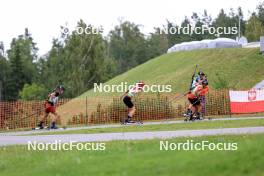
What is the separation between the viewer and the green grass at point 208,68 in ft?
138

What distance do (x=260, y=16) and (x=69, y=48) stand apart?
4245 cm

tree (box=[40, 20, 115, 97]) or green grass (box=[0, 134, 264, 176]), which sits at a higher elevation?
tree (box=[40, 20, 115, 97])

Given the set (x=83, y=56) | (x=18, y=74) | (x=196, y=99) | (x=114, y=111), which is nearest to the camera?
(x=196, y=99)

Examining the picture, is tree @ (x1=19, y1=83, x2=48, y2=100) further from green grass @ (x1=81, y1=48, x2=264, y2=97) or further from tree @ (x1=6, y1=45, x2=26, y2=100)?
green grass @ (x1=81, y1=48, x2=264, y2=97)

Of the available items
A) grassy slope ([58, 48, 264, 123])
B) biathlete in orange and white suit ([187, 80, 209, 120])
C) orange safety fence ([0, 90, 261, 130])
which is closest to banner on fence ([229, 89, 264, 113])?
orange safety fence ([0, 90, 261, 130])

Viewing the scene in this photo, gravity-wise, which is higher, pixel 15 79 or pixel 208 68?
pixel 15 79

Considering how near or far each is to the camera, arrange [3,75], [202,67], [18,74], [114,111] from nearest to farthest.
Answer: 1. [114,111]
2. [202,67]
3. [18,74]
4. [3,75]

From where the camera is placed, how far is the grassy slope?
4056cm

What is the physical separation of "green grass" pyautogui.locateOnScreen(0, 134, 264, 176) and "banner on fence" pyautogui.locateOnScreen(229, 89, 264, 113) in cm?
1628

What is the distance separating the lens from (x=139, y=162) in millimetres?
9305

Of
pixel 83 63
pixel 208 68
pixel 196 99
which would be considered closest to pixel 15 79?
pixel 83 63

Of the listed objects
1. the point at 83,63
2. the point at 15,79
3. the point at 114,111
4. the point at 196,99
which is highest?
the point at 83,63

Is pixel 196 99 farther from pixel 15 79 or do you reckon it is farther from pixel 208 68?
pixel 15 79

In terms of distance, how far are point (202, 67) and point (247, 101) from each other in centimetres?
2019
